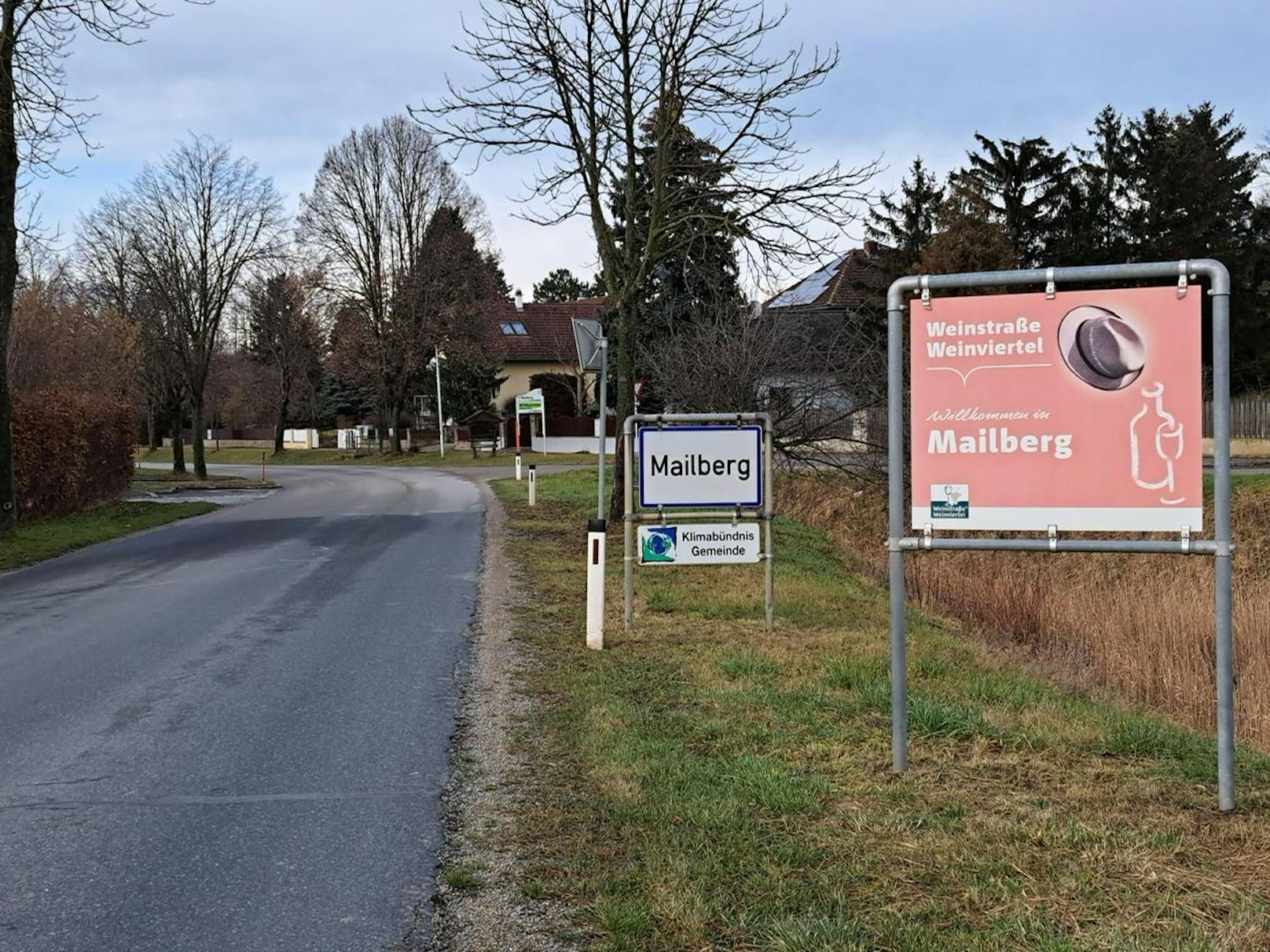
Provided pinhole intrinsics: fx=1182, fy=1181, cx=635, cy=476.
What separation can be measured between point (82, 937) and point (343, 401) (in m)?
79.6

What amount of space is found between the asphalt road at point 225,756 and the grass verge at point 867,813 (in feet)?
2.31

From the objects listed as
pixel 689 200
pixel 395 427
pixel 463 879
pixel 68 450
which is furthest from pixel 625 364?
pixel 395 427

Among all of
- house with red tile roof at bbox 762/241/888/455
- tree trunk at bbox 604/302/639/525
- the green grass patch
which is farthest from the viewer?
house with red tile roof at bbox 762/241/888/455

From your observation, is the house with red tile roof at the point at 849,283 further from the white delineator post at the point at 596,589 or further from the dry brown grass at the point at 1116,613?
the white delineator post at the point at 596,589

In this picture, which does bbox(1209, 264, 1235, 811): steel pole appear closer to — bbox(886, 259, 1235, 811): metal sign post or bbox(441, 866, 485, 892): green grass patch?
bbox(886, 259, 1235, 811): metal sign post

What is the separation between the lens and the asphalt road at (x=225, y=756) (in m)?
4.20

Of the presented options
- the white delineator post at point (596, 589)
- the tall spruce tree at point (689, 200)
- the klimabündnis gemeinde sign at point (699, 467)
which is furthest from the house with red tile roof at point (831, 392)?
the white delineator post at point (596, 589)

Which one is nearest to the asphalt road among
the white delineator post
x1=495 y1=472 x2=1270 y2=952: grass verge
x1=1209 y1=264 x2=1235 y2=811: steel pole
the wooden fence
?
x1=495 y1=472 x2=1270 y2=952: grass verge

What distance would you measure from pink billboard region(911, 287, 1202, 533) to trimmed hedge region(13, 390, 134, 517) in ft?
66.8

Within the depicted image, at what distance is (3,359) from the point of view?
20109 millimetres

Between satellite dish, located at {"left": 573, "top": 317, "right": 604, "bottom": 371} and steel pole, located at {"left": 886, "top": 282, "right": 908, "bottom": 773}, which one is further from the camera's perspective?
satellite dish, located at {"left": 573, "top": 317, "right": 604, "bottom": 371}

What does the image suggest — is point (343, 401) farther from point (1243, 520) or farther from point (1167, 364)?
point (1167, 364)

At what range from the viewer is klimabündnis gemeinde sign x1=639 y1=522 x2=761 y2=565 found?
9.84 metres

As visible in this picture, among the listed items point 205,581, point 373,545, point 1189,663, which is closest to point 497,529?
point 373,545
